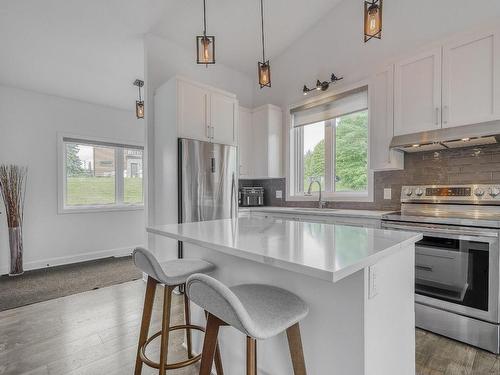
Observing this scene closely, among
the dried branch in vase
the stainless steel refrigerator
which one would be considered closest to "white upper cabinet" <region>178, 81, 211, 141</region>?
the stainless steel refrigerator

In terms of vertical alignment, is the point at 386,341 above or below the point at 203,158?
below

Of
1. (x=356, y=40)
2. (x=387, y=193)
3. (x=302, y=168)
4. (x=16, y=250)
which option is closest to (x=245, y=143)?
(x=302, y=168)

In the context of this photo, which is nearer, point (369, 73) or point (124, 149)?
point (369, 73)

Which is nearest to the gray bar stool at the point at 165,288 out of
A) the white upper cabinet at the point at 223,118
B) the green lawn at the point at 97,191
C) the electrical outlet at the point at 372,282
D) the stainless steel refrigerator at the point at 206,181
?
the electrical outlet at the point at 372,282

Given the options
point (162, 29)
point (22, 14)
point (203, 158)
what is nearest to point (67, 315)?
point (203, 158)

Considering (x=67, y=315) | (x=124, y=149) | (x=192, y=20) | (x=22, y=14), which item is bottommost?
(x=67, y=315)

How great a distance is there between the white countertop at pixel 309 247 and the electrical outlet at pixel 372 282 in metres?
0.08

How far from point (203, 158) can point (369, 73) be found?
2.11m

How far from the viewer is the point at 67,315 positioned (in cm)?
254

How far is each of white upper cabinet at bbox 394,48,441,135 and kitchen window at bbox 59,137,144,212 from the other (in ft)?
13.9

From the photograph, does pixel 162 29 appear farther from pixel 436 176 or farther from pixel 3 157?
pixel 436 176

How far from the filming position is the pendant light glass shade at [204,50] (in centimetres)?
196

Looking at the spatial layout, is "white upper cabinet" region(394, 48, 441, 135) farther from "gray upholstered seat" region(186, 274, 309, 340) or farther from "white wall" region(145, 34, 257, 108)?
"white wall" region(145, 34, 257, 108)

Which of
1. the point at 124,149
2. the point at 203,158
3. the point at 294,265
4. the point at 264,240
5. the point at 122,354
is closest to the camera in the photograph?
the point at 294,265
